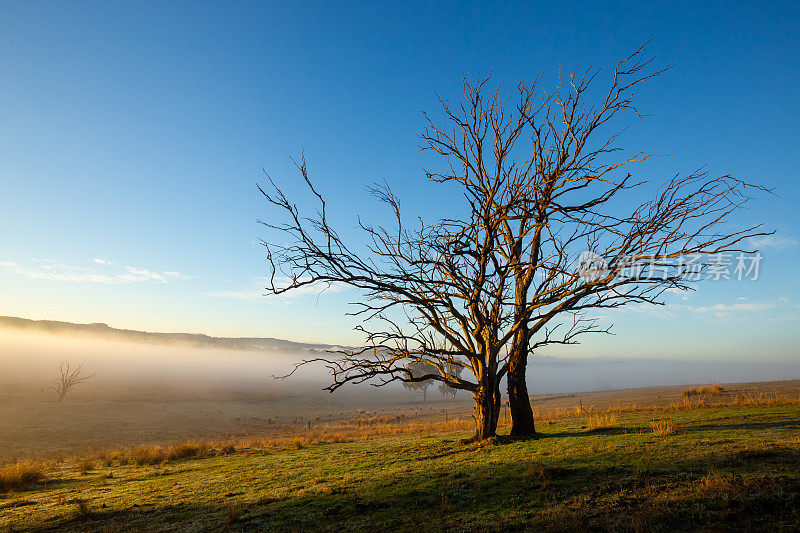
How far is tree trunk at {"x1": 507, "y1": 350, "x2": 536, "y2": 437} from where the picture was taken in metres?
12.4

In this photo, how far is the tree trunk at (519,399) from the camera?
40.6ft

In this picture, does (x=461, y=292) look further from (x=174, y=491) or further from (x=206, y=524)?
(x=174, y=491)

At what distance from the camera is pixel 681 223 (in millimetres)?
10375

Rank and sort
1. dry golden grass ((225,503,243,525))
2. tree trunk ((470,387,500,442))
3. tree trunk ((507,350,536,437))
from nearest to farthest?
dry golden grass ((225,503,243,525)) → tree trunk ((470,387,500,442)) → tree trunk ((507,350,536,437))

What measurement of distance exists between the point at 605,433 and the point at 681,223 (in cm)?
645

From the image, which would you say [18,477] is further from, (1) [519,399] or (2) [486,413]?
(1) [519,399]

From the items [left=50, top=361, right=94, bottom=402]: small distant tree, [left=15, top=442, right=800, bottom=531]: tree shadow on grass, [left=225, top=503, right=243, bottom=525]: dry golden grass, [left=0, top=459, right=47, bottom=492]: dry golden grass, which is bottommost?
[left=50, top=361, right=94, bottom=402]: small distant tree

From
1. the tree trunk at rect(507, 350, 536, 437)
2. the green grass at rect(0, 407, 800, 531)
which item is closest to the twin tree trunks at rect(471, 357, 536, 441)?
the tree trunk at rect(507, 350, 536, 437)

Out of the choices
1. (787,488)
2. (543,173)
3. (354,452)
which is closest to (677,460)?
(787,488)

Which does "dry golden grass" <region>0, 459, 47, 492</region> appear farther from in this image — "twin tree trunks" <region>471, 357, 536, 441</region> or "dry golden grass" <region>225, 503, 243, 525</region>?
"twin tree trunks" <region>471, 357, 536, 441</region>

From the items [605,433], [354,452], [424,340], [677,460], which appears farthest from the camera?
[354,452]

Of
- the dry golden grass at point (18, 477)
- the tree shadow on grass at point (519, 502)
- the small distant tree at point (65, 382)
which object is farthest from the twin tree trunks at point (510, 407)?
the small distant tree at point (65, 382)

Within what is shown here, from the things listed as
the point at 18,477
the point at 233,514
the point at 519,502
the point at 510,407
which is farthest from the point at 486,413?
the point at 18,477

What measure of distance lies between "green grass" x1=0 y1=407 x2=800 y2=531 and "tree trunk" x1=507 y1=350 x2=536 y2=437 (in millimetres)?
978
